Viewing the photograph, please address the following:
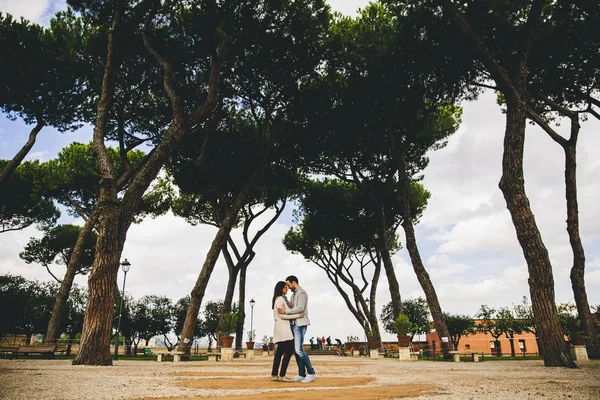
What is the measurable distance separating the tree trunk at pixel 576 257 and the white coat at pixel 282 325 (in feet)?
37.4

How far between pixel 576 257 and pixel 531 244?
505 cm

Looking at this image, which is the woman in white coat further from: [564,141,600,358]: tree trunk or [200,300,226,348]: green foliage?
[200,300,226,348]: green foliage

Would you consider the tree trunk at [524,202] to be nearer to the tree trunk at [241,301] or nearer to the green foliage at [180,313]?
the tree trunk at [241,301]

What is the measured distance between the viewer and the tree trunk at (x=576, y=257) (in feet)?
41.3

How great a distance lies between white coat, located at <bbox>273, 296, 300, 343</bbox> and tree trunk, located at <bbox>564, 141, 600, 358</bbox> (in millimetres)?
11390

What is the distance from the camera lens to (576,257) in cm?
1305

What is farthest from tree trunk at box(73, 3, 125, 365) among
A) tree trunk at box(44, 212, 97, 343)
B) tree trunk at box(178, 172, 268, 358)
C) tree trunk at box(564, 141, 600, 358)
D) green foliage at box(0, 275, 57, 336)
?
green foliage at box(0, 275, 57, 336)

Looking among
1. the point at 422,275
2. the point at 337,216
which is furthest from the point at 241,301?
the point at 422,275

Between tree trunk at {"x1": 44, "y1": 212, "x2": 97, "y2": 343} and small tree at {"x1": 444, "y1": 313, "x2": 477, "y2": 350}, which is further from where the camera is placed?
small tree at {"x1": 444, "y1": 313, "x2": 477, "y2": 350}

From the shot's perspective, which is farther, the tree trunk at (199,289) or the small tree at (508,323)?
the small tree at (508,323)

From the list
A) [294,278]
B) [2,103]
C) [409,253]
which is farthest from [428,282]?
[2,103]

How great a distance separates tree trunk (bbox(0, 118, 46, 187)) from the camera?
16406mm

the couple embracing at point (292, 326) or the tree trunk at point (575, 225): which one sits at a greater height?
the tree trunk at point (575, 225)

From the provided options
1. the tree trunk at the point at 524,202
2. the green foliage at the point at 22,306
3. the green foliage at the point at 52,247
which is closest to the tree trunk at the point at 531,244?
the tree trunk at the point at 524,202
